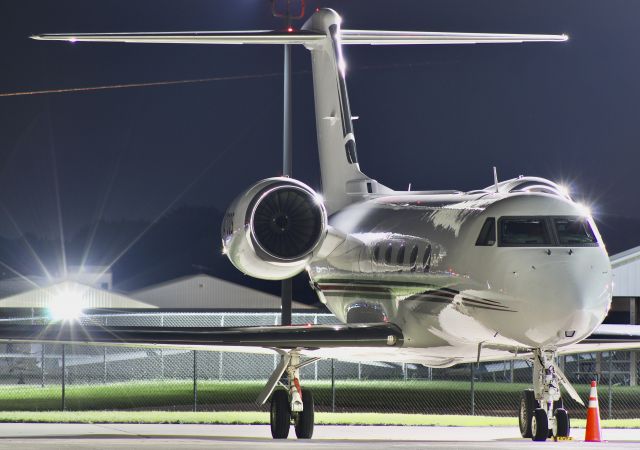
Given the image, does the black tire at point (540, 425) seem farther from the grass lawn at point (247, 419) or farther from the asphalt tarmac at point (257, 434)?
the grass lawn at point (247, 419)

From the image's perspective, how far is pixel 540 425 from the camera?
17.5 m

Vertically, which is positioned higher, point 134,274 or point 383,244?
point 134,274

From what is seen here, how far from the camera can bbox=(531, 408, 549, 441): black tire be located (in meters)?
17.5

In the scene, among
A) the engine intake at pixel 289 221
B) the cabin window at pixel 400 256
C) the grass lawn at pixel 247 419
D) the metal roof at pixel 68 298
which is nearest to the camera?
the cabin window at pixel 400 256

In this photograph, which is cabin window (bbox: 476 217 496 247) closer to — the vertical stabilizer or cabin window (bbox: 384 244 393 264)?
cabin window (bbox: 384 244 393 264)

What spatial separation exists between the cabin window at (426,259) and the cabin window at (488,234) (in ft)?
4.43

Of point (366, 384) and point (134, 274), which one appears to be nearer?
point (366, 384)

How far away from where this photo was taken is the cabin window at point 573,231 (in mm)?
17156

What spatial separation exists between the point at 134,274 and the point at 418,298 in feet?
289

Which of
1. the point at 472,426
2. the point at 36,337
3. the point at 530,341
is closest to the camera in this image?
the point at 530,341

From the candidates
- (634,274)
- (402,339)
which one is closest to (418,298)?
(402,339)

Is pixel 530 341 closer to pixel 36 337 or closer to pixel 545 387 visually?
pixel 545 387

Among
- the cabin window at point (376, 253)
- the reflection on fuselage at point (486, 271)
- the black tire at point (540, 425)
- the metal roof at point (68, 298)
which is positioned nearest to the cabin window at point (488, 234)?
the reflection on fuselage at point (486, 271)

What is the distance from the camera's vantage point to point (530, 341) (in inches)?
669
